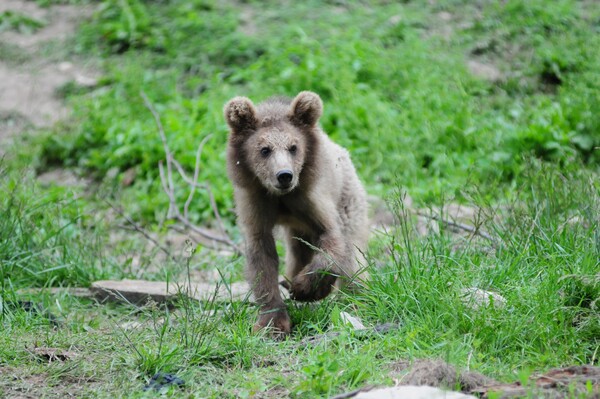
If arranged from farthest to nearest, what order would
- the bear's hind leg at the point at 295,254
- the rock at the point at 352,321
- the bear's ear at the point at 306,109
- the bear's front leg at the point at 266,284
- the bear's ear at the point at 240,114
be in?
the bear's hind leg at the point at 295,254 < the bear's ear at the point at 306,109 < the bear's ear at the point at 240,114 < the bear's front leg at the point at 266,284 < the rock at the point at 352,321

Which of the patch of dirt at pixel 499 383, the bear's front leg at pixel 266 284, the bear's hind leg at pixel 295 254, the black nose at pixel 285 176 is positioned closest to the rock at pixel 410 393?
the patch of dirt at pixel 499 383

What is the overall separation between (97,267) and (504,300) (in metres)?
3.91

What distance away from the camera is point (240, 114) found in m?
6.30

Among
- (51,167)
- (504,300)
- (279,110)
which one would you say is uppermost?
(279,110)

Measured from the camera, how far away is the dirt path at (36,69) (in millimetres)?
11453

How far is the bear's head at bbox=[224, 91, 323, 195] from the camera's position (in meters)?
6.09

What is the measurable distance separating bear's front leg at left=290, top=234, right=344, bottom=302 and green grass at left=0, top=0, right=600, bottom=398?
0.46 feet

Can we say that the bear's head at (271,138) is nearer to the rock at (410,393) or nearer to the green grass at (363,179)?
the green grass at (363,179)

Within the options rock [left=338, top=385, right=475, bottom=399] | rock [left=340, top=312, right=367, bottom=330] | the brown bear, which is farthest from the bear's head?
rock [left=338, top=385, right=475, bottom=399]

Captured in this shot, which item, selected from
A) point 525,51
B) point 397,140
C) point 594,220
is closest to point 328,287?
point 594,220

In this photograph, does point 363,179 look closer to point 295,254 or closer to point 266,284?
point 295,254

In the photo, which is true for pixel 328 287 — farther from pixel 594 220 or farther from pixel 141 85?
pixel 141 85

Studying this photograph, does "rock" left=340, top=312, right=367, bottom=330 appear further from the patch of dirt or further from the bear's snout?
the bear's snout

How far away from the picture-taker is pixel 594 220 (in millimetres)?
5785
